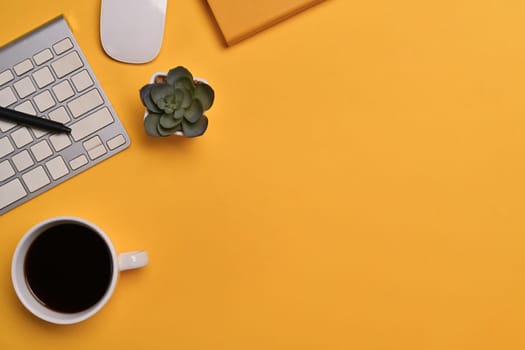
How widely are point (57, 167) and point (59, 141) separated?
3 cm

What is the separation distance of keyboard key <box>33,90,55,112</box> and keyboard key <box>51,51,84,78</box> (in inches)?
1.0

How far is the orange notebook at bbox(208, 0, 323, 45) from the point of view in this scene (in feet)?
2.37

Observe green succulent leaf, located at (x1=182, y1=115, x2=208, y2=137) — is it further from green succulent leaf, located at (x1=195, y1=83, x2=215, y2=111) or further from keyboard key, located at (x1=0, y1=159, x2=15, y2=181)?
keyboard key, located at (x1=0, y1=159, x2=15, y2=181)

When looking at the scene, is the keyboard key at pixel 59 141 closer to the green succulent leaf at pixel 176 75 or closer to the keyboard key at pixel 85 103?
the keyboard key at pixel 85 103

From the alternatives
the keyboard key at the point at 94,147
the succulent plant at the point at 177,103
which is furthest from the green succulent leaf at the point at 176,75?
the keyboard key at the point at 94,147

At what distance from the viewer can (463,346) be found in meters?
0.78

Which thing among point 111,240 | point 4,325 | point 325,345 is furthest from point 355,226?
point 4,325

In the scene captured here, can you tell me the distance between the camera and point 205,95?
69 cm

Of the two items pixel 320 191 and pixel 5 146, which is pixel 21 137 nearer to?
pixel 5 146

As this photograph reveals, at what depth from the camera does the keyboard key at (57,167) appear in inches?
27.5

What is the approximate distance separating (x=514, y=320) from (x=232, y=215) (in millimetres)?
377

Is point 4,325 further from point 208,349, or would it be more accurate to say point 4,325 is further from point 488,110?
point 488,110

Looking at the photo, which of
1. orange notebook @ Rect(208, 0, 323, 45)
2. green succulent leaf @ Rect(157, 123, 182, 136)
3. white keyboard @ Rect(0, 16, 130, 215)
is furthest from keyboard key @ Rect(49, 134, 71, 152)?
orange notebook @ Rect(208, 0, 323, 45)

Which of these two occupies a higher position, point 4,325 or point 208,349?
point 4,325
